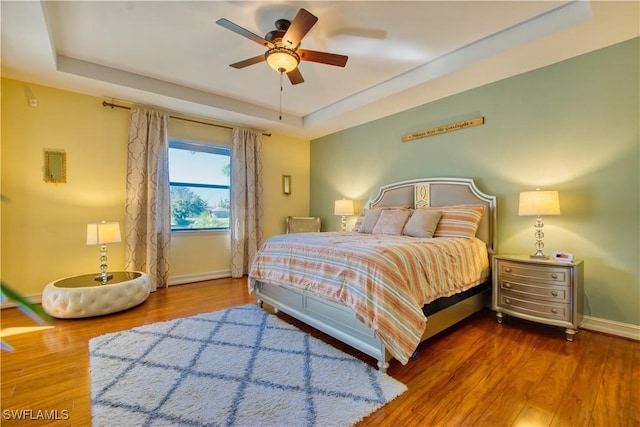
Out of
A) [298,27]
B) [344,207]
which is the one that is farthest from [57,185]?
[344,207]

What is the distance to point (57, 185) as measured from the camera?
3.78 metres

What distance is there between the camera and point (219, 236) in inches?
201

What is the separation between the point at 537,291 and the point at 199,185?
15.1 feet

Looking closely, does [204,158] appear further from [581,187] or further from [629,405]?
[629,405]

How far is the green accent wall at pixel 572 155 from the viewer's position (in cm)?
274

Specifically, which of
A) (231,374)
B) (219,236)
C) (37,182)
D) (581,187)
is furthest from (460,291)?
(37,182)

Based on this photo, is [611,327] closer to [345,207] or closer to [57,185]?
[345,207]

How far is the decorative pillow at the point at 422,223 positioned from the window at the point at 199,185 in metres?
3.09

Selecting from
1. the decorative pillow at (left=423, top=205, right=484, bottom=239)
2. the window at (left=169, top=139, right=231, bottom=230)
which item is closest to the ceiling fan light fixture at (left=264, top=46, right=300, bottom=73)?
the decorative pillow at (left=423, top=205, right=484, bottom=239)

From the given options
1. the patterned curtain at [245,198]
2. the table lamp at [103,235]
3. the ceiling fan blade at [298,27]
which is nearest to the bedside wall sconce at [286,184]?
the patterned curtain at [245,198]

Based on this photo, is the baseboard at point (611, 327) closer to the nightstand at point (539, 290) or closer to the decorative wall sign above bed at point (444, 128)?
the nightstand at point (539, 290)

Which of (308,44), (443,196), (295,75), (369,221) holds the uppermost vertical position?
(308,44)

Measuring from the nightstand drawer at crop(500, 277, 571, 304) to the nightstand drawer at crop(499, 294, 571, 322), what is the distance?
44mm

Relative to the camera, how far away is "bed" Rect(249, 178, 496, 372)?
214 cm
